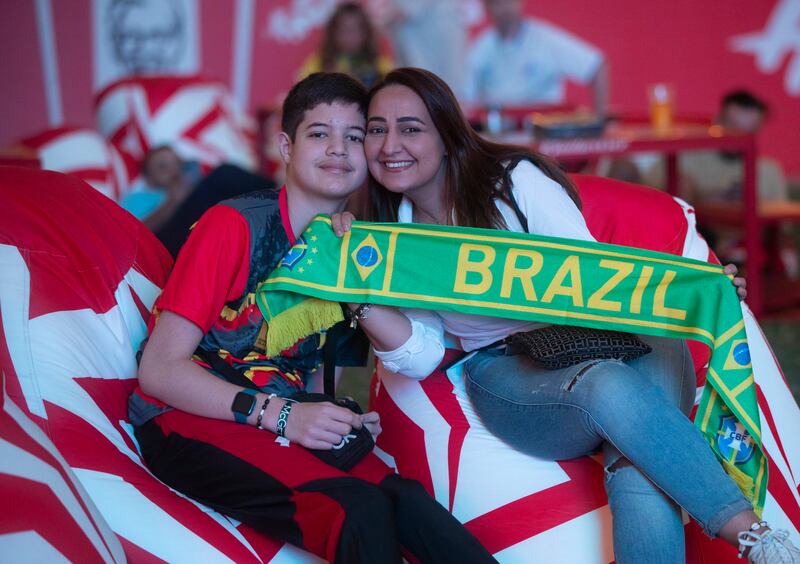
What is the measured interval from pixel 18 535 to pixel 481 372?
0.92 metres

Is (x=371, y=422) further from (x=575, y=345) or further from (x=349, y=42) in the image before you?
(x=349, y=42)

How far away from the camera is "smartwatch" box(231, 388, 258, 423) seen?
167 centimetres

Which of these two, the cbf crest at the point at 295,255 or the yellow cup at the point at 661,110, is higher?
the yellow cup at the point at 661,110

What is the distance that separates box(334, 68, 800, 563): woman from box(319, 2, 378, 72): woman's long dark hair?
331cm

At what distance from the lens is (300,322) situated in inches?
71.4

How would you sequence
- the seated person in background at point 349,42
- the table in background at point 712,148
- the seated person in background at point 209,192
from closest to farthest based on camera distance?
the seated person in background at point 209,192
the table in background at point 712,148
the seated person in background at point 349,42

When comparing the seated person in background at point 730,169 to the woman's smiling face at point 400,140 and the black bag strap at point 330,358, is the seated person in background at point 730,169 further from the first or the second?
the black bag strap at point 330,358

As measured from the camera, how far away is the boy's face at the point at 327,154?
1.85m

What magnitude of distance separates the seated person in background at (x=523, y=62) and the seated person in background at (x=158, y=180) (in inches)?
75.5

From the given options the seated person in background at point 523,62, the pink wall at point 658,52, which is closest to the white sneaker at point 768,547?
the seated person in background at point 523,62

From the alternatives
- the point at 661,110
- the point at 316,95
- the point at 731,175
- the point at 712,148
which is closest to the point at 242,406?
the point at 316,95

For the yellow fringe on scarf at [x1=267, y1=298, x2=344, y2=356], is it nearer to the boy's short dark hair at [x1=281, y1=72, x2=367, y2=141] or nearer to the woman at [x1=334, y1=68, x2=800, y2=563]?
the woman at [x1=334, y1=68, x2=800, y2=563]

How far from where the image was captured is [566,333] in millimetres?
1784

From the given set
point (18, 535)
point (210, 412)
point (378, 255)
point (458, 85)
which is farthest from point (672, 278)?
point (458, 85)
